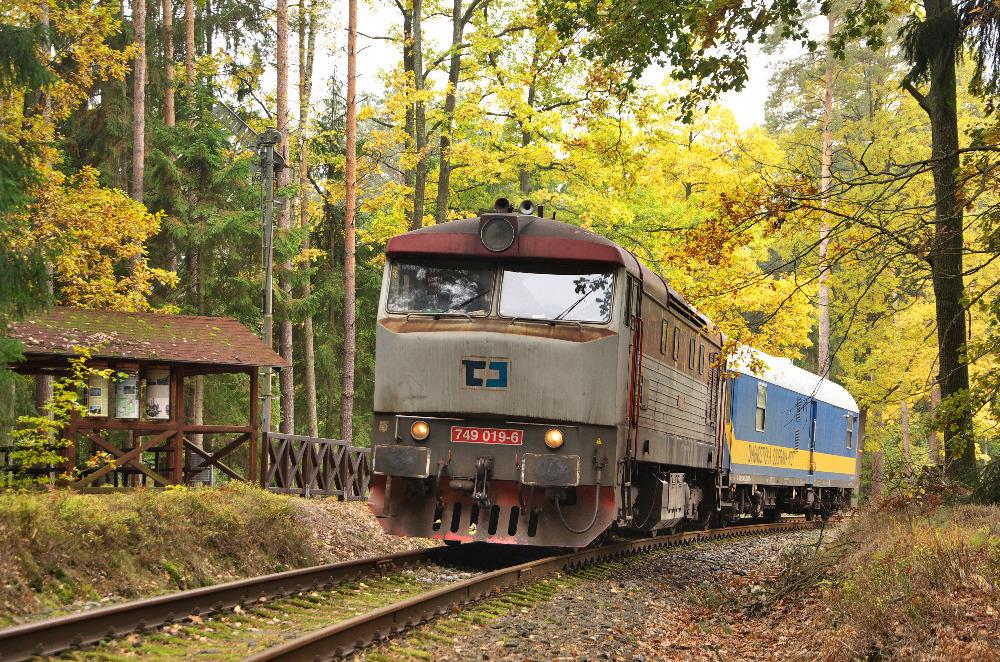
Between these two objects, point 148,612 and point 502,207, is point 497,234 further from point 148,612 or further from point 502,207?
point 148,612

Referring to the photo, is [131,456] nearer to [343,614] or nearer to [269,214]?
[269,214]

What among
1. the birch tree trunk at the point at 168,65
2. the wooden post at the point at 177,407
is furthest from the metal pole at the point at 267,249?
the birch tree trunk at the point at 168,65

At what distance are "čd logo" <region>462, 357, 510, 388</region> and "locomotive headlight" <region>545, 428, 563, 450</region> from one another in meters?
0.69

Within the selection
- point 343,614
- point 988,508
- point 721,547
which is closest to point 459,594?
point 343,614

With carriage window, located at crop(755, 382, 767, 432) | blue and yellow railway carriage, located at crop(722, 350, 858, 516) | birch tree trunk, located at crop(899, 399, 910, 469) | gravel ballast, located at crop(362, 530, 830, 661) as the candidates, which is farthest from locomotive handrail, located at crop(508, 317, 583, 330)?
birch tree trunk, located at crop(899, 399, 910, 469)

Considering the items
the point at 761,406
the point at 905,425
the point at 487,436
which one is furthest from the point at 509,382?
the point at 905,425

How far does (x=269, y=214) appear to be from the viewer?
2120cm

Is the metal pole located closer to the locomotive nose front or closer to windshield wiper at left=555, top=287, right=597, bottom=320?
Answer: the locomotive nose front

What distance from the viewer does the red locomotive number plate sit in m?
12.1

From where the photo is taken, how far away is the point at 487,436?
12.1 meters

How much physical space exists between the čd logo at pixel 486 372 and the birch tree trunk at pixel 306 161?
18.7m

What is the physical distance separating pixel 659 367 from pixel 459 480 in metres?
3.51

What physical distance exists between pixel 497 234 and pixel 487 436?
2220mm

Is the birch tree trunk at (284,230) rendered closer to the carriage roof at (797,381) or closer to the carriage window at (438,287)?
the carriage roof at (797,381)
